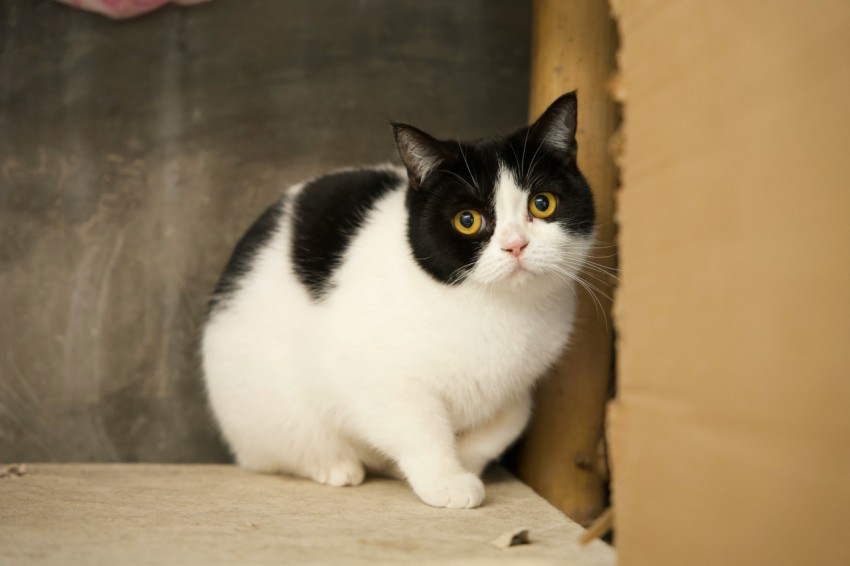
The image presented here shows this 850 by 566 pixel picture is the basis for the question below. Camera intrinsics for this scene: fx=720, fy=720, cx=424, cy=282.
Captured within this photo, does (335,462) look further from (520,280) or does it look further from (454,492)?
(520,280)

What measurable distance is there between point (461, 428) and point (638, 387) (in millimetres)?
847

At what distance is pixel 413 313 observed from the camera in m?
1.67

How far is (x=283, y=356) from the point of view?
6.23 ft

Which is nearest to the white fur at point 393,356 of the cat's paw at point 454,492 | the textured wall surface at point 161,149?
the cat's paw at point 454,492

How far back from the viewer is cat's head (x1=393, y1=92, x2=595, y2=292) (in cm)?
152

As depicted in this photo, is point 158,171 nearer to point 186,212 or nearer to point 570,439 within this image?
point 186,212

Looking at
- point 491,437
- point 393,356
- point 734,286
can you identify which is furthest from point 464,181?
point 734,286

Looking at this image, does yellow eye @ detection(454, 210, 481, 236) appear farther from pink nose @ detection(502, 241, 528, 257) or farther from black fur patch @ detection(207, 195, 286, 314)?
black fur patch @ detection(207, 195, 286, 314)

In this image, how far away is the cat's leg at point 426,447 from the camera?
1583 millimetres

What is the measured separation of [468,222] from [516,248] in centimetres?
16

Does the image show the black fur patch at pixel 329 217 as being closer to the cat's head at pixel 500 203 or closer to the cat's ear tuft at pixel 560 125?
the cat's head at pixel 500 203

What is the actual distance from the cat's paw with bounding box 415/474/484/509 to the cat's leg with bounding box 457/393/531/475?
22cm

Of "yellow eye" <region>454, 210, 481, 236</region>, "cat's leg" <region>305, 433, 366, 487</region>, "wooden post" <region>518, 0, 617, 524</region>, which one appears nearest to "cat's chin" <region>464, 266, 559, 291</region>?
"yellow eye" <region>454, 210, 481, 236</region>

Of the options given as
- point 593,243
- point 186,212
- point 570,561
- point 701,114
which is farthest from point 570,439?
point 186,212
